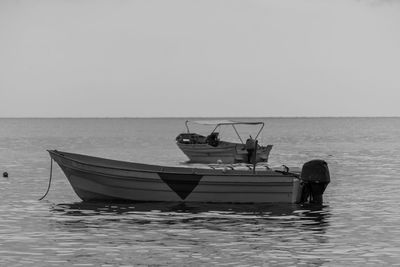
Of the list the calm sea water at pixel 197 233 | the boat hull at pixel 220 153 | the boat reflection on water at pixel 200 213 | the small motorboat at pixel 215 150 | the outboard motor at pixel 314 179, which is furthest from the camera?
the boat hull at pixel 220 153

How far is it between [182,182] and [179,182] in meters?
0.12

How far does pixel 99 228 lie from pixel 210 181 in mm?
6936

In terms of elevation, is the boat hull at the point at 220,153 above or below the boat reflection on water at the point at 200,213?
above

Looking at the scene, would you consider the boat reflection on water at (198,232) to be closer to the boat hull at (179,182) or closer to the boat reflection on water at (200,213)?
the boat reflection on water at (200,213)

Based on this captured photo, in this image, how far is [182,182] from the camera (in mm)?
33812

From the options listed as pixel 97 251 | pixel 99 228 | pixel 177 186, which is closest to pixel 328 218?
pixel 177 186

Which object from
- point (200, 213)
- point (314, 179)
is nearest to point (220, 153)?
point (314, 179)

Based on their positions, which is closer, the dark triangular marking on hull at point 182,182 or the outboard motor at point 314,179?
the outboard motor at point 314,179

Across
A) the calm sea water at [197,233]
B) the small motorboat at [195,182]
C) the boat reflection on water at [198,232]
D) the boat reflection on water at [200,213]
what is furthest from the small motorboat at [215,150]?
the boat reflection on water at [198,232]

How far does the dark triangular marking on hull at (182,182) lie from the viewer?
33.5 meters

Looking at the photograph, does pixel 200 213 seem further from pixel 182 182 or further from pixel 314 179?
pixel 314 179

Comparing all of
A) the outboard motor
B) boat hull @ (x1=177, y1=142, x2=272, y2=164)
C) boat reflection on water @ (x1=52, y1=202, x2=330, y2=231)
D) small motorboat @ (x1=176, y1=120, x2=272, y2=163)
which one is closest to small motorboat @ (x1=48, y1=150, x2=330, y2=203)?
the outboard motor

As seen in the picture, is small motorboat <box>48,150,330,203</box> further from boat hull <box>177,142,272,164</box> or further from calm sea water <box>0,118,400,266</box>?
boat hull <box>177,142,272,164</box>

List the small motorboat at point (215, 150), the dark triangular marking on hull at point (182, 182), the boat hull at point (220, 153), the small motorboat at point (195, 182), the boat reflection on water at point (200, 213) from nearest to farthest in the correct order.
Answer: the boat reflection on water at point (200, 213)
the small motorboat at point (195, 182)
the dark triangular marking on hull at point (182, 182)
the small motorboat at point (215, 150)
the boat hull at point (220, 153)
